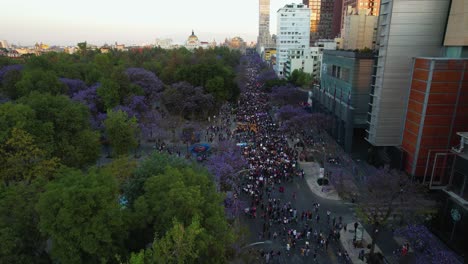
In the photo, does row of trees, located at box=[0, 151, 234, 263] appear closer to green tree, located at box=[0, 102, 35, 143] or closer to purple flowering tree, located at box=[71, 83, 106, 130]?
green tree, located at box=[0, 102, 35, 143]

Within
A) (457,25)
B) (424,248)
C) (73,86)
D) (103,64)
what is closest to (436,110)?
(457,25)

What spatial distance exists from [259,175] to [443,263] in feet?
51.6

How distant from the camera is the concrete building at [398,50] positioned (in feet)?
87.4

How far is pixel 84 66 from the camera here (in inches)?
2200

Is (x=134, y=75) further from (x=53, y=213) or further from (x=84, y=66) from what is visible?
(x=53, y=213)

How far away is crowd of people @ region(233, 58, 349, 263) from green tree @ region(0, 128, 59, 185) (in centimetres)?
1390

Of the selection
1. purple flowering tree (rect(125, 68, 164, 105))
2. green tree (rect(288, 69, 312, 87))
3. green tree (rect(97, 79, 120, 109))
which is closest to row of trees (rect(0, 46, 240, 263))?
green tree (rect(97, 79, 120, 109))

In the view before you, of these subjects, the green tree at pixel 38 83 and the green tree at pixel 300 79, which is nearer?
the green tree at pixel 38 83

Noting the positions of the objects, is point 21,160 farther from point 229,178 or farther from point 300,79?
point 300,79

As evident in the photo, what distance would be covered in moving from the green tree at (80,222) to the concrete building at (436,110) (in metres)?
21.3

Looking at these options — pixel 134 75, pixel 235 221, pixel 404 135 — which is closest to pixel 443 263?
pixel 235 221

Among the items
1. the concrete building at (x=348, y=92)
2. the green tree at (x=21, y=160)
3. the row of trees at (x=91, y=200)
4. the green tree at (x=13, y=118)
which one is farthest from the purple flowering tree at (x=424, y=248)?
the green tree at (x=13, y=118)

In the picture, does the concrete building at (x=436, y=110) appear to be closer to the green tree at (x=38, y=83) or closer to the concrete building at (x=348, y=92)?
the concrete building at (x=348, y=92)

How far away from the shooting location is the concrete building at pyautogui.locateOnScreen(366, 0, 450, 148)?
26.6 m
